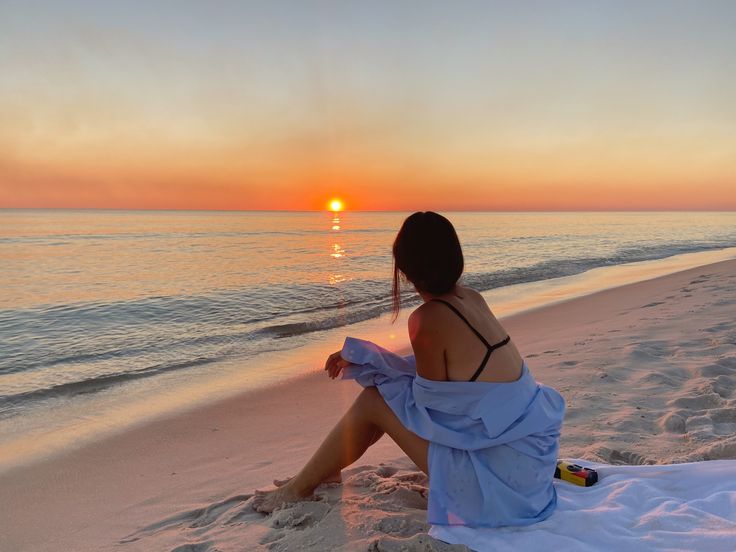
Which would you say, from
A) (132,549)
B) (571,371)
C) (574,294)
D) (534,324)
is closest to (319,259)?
(574,294)

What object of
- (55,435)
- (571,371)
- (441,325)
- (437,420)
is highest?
(441,325)

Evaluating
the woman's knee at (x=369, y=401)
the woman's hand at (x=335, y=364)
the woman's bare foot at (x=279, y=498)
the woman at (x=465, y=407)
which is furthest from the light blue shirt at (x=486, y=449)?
the woman's bare foot at (x=279, y=498)

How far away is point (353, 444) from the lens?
287 centimetres

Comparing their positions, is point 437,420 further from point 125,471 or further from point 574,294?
point 574,294

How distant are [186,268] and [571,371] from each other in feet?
61.4

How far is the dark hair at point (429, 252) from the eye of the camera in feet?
7.87

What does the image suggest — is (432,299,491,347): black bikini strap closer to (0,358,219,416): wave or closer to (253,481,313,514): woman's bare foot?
(253,481,313,514): woman's bare foot

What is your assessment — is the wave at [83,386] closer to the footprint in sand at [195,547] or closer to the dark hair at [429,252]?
the footprint in sand at [195,547]

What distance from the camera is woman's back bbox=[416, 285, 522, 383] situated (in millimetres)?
2443

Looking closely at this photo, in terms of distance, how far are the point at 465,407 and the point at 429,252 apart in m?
0.78

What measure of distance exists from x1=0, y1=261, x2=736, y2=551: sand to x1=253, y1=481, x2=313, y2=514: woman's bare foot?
69mm

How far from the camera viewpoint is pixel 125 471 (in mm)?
4176

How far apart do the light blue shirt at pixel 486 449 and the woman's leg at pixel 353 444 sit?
0.39 ft

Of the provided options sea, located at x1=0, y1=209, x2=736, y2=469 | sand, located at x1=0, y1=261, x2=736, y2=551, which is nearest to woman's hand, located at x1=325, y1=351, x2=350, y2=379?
sand, located at x1=0, y1=261, x2=736, y2=551
